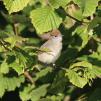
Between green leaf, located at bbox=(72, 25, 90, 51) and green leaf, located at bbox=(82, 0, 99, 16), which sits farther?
green leaf, located at bbox=(72, 25, 90, 51)

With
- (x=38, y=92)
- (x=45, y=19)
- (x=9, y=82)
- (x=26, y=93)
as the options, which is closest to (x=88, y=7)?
(x=45, y=19)

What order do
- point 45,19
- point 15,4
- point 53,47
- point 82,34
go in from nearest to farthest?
1. point 15,4
2. point 45,19
3. point 82,34
4. point 53,47

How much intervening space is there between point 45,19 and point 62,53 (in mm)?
2276

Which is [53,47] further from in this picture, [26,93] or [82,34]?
[82,34]

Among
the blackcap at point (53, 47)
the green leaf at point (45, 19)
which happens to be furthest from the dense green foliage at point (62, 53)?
the blackcap at point (53, 47)

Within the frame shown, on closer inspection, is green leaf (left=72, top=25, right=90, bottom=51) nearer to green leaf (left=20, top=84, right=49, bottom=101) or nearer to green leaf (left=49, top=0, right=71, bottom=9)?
green leaf (left=20, top=84, right=49, bottom=101)

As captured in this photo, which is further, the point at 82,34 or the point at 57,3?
the point at 82,34

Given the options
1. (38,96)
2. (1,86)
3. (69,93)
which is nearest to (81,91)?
(69,93)

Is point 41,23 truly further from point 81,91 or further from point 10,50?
point 81,91

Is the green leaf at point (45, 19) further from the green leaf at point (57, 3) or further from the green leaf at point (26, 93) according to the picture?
the green leaf at point (26, 93)

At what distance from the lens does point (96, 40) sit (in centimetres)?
477

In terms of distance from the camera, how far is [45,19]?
290 centimetres

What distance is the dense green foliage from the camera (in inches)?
115

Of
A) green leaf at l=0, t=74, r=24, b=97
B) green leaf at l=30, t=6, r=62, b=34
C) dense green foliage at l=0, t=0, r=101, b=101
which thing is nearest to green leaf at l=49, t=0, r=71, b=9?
dense green foliage at l=0, t=0, r=101, b=101
